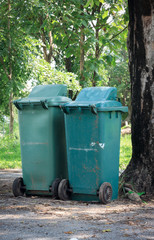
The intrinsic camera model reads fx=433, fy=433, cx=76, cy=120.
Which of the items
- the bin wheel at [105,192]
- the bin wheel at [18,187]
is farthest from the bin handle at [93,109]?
the bin wheel at [18,187]

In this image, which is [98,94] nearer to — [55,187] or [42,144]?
[42,144]

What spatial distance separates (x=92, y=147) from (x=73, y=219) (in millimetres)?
1314

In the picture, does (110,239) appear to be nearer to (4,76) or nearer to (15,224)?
(15,224)

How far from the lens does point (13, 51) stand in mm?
15125

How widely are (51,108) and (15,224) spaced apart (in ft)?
7.17

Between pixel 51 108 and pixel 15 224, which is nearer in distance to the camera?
pixel 15 224

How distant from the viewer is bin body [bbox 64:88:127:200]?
5941 mm

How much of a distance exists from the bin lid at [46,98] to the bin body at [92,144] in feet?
1.15

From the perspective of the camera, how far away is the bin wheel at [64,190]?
611cm

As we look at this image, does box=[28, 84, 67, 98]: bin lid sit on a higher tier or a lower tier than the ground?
higher

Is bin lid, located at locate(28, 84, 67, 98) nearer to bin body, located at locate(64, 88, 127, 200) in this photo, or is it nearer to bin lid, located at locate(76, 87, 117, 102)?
bin lid, located at locate(76, 87, 117, 102)

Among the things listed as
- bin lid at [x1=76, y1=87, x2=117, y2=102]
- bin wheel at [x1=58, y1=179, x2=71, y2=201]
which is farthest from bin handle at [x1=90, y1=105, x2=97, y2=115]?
bin wheel at [x1=58, y1=179, x2=71, y2=201]

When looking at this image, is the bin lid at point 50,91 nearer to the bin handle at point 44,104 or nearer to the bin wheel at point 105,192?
the bin handle at point 44,104

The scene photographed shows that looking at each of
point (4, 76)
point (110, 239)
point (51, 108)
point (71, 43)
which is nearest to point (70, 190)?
point (51, 108)
